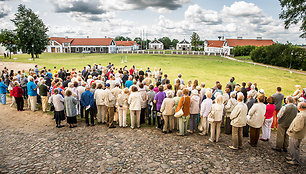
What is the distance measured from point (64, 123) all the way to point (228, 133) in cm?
760

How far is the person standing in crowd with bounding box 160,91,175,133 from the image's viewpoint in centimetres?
754

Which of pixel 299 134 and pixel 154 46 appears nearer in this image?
pixel 299 134

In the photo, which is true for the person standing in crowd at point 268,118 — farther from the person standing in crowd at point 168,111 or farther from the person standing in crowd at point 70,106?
the person standing in crowd at point 70,106

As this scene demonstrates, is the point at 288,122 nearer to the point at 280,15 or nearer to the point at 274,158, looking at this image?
the point at 274,158

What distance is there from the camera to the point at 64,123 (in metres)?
8.97

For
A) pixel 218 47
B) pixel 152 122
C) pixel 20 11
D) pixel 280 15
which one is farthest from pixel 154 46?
pixel 152 122

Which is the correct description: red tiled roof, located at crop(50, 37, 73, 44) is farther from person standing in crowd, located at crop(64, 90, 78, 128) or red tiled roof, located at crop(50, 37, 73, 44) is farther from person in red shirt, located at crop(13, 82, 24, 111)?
person standing in crowd, located at crop(64, 90, 78, 128)

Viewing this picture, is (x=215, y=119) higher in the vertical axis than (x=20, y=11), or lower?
lower

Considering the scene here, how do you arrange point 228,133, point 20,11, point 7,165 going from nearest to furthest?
1. point 7,165
2. point 228,133
3. point 20,11

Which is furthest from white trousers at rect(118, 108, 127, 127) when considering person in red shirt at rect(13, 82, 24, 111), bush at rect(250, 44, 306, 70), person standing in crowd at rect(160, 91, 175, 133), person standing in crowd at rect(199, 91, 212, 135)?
bush at rect(250, 44, 306, 70)

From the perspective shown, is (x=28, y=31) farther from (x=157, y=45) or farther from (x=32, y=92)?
(x=157, y=45)

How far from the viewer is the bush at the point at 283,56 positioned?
104ft

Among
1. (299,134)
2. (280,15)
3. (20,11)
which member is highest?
(20,11)

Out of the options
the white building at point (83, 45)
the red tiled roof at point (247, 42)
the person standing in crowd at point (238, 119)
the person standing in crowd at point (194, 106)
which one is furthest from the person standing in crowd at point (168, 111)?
the white building at point (83, 45)
